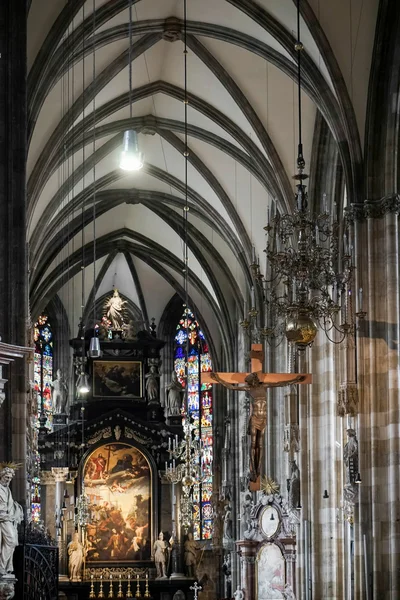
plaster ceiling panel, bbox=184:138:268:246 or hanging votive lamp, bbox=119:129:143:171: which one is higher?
plaster ceiling panel, bbox=184:138:268:246

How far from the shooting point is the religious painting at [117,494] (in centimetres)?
4184

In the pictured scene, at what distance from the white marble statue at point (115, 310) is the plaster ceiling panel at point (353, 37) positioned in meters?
20.2

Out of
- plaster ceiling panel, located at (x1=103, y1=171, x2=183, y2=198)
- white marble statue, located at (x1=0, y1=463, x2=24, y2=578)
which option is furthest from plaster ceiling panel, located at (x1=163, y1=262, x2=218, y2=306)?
white marble statue, located at (x1=0, y1=463, x2=24, y2=578)

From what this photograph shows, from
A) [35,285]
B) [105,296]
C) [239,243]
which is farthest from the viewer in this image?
[105,296]

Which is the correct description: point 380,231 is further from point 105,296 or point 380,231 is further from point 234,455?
point 105,296

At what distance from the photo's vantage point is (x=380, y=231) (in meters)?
23.9

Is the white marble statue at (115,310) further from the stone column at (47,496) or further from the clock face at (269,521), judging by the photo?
the clock face at (269,521)

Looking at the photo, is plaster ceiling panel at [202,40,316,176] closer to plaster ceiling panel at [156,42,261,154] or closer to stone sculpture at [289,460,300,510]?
plaster ceiling panel at [156,42,261,154]

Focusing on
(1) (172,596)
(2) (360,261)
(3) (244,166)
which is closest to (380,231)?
(2) (360,261)

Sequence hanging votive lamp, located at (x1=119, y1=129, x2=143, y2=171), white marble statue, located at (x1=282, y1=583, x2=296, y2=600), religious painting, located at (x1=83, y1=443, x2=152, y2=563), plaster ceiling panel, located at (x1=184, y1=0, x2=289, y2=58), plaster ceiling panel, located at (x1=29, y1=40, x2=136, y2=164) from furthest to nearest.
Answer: religious painting, located at (x1=83, y1=443, x2=152, y2=563), plaster ceiling panel, located at (x1=29, y1=40, x2=136, y2=164), white marble statue, located at (x1=282, y1=583, x2=296, y2=600), plaster ceiling panel, located at (x1=184, y1=0, x2=289, y2=58), hanging votive lamp, located at (x1=119, y1=129, x2=143, y2=171)

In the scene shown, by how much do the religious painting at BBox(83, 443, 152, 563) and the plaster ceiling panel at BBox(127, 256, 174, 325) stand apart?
583 centimetres

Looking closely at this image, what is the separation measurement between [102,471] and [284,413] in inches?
504

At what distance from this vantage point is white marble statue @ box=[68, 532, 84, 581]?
39.9 m

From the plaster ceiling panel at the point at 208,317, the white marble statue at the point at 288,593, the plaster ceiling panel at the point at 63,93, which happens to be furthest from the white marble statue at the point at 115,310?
the white marble statue at the point at 288,593
